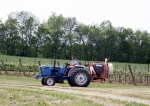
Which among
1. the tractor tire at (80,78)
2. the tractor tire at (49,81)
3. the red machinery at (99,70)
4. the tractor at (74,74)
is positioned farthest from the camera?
the red machinery at (99,70)

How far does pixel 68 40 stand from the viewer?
9031 cm

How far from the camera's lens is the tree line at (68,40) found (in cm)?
8800

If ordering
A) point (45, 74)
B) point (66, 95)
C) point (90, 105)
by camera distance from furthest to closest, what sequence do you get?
1. point (45, 74)
2. point (66, 95)
3. point (90, 105)

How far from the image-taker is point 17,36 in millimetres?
87938

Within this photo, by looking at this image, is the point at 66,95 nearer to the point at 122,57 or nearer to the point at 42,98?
the point at 42,98

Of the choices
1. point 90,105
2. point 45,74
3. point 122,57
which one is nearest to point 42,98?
point 90,105

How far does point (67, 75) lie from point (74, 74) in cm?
72

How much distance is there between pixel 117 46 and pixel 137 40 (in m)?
6.54

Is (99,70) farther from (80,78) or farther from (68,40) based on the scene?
(68,40)

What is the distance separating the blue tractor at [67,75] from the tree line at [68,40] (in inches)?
2820

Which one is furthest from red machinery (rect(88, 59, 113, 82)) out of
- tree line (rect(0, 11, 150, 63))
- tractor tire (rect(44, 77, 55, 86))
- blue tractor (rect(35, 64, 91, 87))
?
tree line (rect(0, 11, 150, 63))

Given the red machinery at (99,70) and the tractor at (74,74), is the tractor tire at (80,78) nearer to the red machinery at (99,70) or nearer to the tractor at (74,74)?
the tractor at (74,74)

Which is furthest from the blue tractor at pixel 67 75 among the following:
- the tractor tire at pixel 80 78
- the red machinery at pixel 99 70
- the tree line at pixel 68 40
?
the tree line at pixel 68 40

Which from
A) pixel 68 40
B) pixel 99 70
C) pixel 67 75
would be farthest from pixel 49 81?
pixel 68 40
